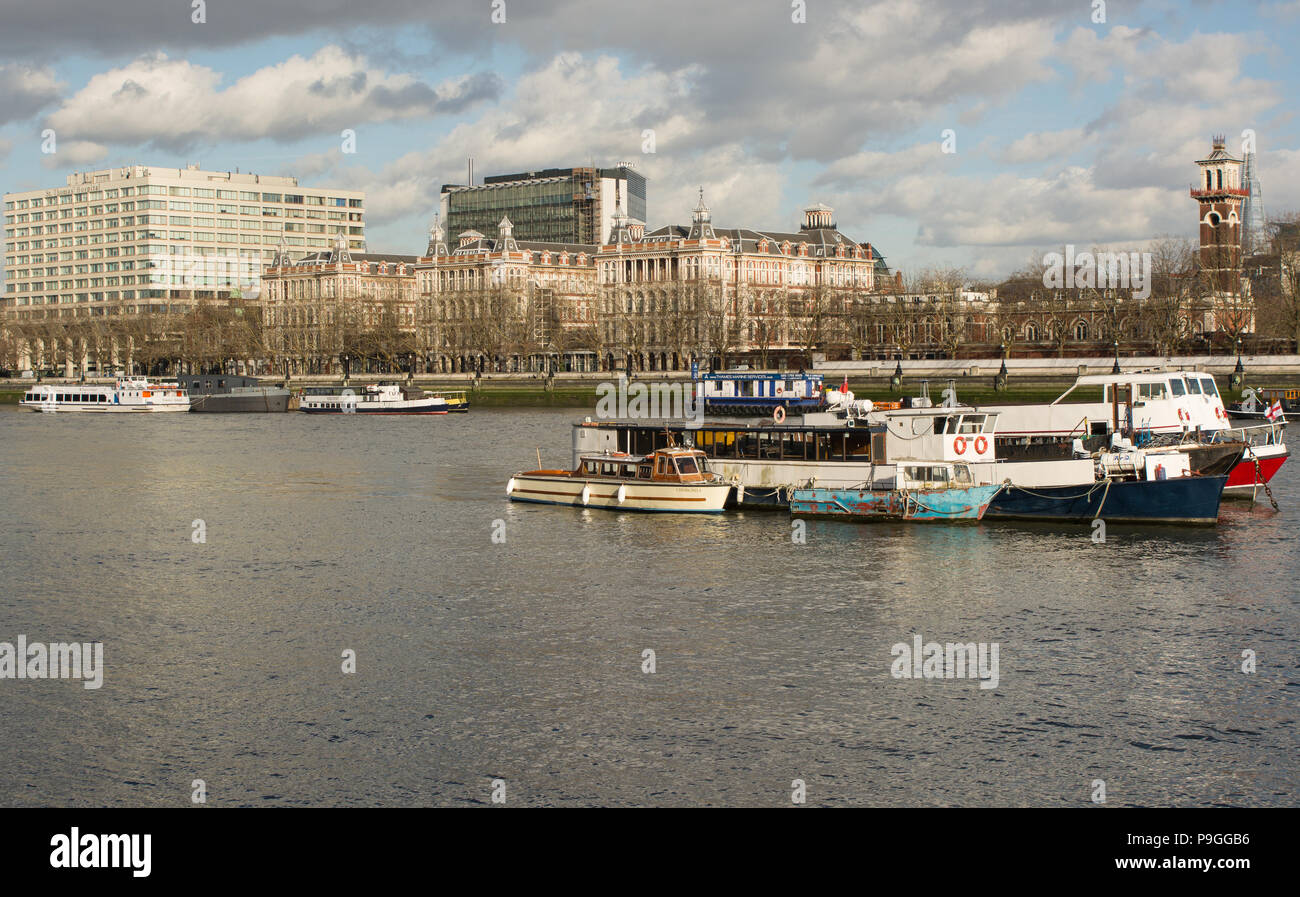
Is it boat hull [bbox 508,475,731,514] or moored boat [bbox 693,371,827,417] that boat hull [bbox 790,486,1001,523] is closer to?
boat hull [bbox 508,475,731,514]

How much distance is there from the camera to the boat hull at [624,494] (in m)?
46.7

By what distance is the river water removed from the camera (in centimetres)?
2042

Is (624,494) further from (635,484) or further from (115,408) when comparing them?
(115,408)

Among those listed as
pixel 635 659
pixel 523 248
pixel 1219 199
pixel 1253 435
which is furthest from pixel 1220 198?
pixel 635 659

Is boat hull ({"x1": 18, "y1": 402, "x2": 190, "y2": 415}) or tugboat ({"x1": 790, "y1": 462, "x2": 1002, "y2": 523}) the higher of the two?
boat hull ({"x1": 18, "y1": 402, "x2": 190, "y2": 415})

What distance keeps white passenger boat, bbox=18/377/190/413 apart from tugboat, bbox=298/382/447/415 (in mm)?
13668

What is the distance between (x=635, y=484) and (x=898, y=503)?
28.7 feet

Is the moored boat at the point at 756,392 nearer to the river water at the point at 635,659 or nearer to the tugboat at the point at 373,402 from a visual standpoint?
the river water at the point at 635,659

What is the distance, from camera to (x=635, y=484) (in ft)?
156

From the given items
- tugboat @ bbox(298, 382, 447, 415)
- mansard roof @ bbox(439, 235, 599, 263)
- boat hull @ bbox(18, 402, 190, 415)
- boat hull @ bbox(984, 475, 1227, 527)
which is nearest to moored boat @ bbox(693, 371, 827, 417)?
boat hull @ bbox(984, 475, 1227, 527)

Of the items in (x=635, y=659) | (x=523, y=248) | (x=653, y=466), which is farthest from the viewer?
(x=523, y=248)

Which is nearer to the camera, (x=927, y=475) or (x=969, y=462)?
(x=927, y=475)
